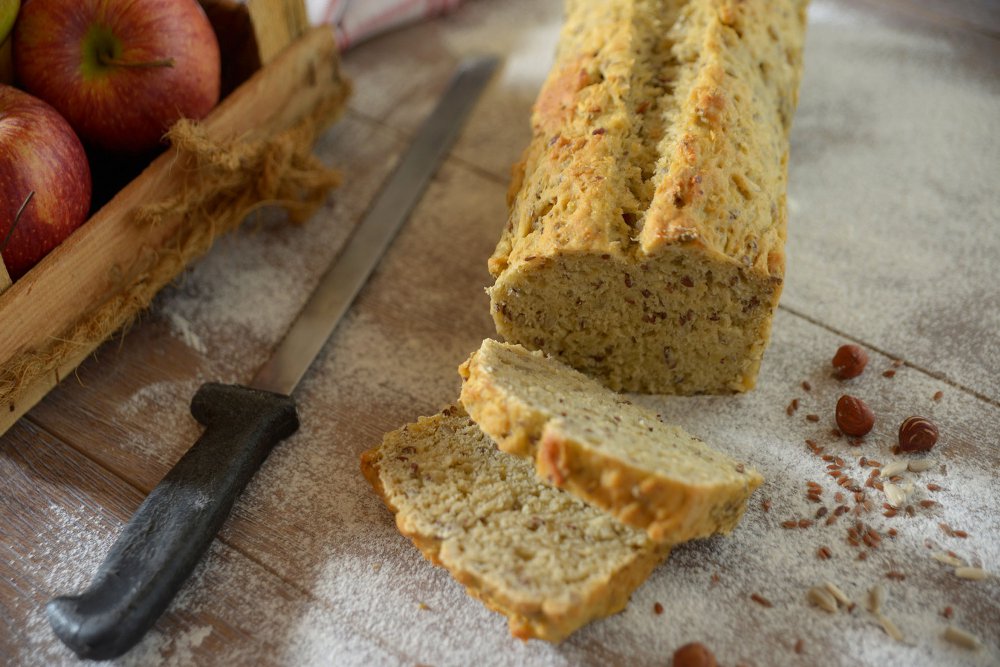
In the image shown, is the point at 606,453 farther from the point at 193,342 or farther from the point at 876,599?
the point at 193,342

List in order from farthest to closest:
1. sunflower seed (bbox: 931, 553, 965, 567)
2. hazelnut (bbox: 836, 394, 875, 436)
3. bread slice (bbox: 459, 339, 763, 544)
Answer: hazelnut (bbox: 836, 394, 875, 436)
sunflower seed (bbox: 931, 553, 965, 567)
bread slice (bbox: 459, 339, 763, 544)

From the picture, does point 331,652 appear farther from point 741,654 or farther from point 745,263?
point 745,263

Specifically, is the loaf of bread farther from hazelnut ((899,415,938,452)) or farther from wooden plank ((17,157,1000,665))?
hazelnut ((899,415,938,452))

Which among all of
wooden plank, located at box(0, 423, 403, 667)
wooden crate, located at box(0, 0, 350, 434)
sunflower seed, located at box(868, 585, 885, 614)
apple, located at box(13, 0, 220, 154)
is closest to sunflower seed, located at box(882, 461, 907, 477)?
sunflower seed, located at box(868, 585, 885, 614)

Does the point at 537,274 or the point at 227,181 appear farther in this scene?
the point at 227,181

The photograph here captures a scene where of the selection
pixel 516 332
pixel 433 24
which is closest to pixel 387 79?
pixel 433 24

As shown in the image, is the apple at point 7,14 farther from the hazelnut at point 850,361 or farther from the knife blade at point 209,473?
the hazelnut at point 850,361
